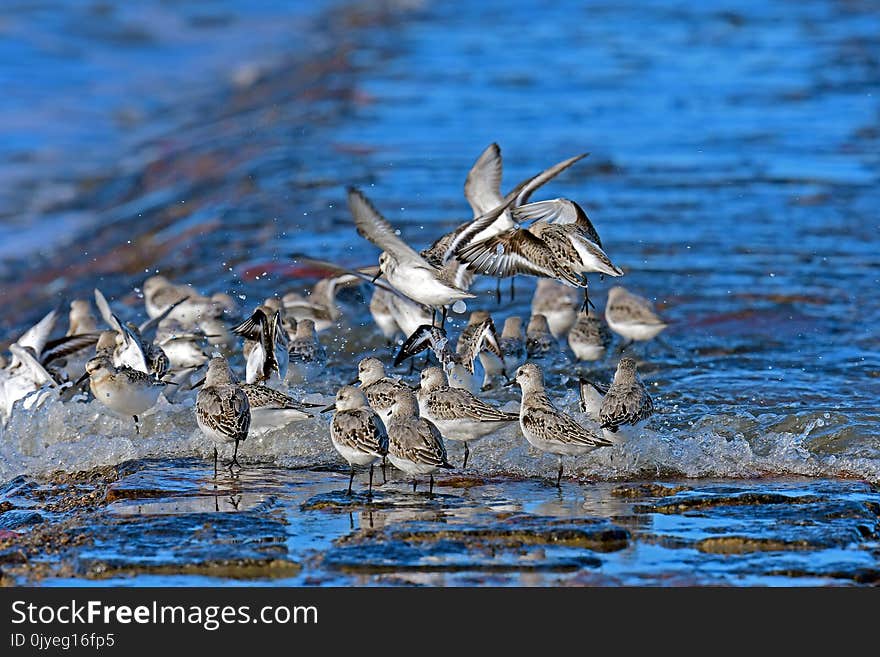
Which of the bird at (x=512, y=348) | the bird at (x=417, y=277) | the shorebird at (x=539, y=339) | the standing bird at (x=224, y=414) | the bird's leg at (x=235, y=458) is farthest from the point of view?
the shorebird at (x=539, y=339)

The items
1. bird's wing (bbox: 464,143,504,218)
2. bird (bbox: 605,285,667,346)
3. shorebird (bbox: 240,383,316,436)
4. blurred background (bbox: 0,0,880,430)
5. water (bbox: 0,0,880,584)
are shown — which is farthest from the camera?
blurred background (bbox: 0,0,880,430)

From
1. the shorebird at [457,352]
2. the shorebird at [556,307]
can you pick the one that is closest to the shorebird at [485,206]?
the shorebird at [457,352]

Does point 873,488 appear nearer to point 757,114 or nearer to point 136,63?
point 757,114

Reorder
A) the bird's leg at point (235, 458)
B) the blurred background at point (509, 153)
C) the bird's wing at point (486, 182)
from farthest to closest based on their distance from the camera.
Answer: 1. the blurred background at point (509, 153)
2. the bird's wing at point (486, 182)
3. the bird's leg at point (235, 458)

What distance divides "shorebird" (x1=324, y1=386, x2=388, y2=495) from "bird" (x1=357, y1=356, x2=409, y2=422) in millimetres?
530

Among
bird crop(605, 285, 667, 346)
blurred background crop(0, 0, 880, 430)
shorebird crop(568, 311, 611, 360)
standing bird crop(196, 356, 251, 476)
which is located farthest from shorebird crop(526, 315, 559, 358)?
standing bird crop(196, 356, 251, 476)

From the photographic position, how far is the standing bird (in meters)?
8.43

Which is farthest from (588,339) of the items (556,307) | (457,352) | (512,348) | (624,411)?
(624,411)

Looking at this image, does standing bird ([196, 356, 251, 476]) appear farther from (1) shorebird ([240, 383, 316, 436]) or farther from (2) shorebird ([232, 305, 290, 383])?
(2) shorebird ([232, 305, 290, 383])

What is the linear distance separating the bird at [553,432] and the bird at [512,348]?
2194mm

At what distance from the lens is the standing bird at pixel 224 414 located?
27.7ft

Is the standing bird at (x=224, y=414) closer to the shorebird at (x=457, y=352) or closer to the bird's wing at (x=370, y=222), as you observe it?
the bird's wing at (x=370, y=222)

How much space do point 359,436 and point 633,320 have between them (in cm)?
416

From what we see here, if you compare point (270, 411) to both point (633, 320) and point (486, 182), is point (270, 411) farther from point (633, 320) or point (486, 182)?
point (633, 320)
